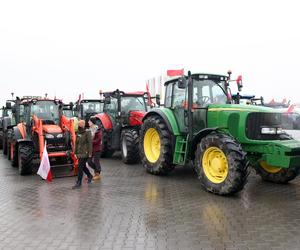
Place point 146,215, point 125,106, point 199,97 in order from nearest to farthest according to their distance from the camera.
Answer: point 146,215 < point 199,97 < point 125,106

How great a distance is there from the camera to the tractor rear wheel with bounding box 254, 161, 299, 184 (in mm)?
8070

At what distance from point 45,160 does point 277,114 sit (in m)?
5.27

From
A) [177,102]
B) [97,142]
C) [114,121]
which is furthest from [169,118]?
[114,121]

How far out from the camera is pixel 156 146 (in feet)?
31.9

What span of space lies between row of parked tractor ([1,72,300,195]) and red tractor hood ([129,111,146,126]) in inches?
1.3

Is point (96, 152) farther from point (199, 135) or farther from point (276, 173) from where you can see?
point (276, 173)

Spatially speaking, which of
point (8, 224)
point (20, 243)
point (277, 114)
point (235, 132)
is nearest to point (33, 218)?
point (8, 224)

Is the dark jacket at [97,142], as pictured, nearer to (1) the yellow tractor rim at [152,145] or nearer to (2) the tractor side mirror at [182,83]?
(1) the yellow tractor rim at [152,145]

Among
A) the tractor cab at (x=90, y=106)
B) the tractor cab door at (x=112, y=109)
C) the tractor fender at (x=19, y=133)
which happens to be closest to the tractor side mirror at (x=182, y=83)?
the tractor cab door at (x=112, y=109)

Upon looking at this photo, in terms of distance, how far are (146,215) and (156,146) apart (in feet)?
12.5

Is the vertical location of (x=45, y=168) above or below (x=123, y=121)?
below

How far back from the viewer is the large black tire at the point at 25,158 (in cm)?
941

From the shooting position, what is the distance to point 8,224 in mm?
5633

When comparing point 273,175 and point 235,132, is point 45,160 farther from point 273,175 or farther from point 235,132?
point 273,175
